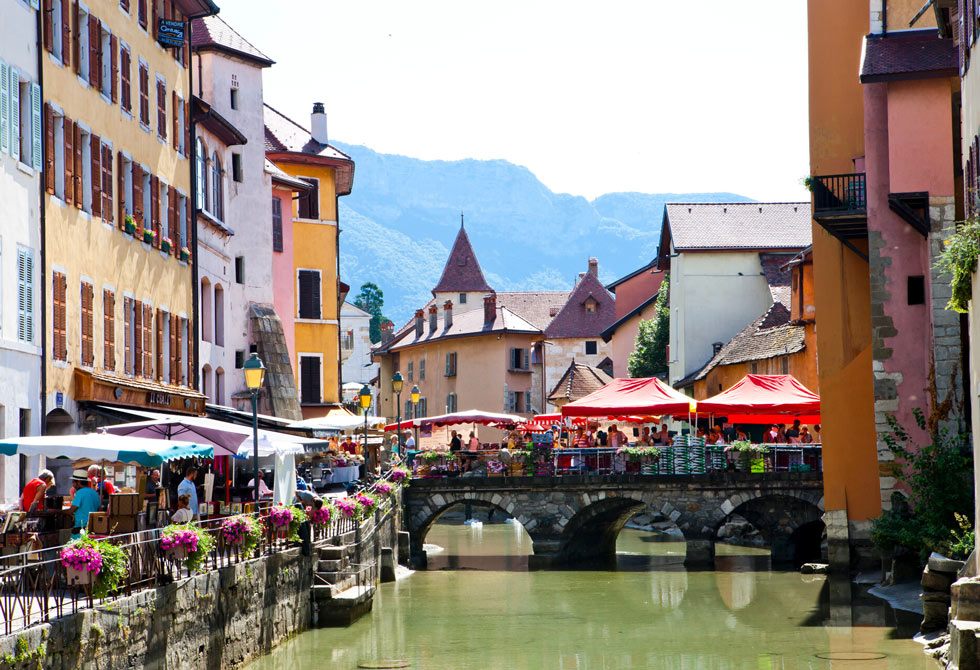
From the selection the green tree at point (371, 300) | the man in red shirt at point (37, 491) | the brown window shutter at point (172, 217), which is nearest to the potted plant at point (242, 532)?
the man in red shirt at point (37, 491)

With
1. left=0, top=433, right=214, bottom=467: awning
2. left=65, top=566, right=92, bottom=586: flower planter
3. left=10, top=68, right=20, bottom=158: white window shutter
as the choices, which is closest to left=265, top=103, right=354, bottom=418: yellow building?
left=10, top=68, right=20, bottom=158: white window shutter

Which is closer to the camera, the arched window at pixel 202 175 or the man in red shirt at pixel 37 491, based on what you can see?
the man in red shirt at pixel 37 491

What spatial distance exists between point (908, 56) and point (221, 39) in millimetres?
22437

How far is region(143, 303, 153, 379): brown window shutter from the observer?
101ft

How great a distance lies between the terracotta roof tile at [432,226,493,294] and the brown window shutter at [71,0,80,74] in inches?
2922

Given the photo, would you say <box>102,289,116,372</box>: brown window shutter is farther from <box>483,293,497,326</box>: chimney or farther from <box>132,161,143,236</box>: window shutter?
<box>483,293,497,326</box>: chimney

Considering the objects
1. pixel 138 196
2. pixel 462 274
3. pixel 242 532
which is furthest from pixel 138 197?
pixel 462 274

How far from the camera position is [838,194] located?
32.3m

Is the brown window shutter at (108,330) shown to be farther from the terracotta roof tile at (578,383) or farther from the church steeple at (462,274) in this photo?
the church steeple at (462,274)

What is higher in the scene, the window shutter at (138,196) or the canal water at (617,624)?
the window shutter at (138,196)

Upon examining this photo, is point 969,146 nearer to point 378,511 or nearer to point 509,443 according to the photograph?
point 378,511

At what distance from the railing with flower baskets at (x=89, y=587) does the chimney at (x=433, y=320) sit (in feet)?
219

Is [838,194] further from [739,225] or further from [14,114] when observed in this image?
[739,225]

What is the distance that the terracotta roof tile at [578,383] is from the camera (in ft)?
243
